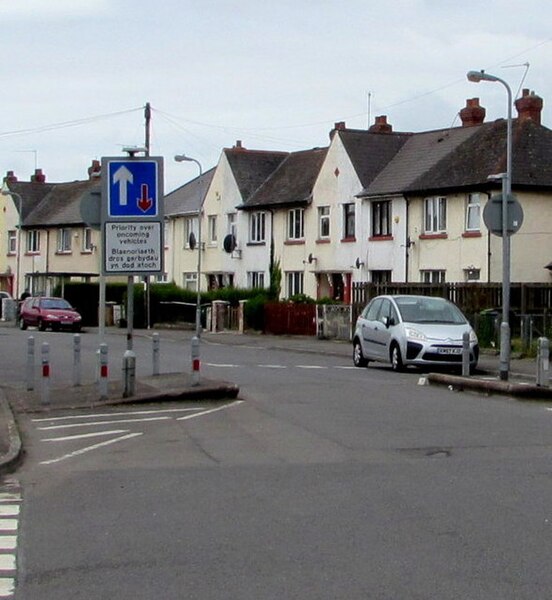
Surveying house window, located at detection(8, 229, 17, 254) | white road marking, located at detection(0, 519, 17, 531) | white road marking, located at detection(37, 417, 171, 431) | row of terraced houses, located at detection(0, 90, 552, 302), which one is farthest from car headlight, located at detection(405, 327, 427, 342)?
house window, located at detection(8, 229, 17, 254)

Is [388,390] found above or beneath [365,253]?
beneath

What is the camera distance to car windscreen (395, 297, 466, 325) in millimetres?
26344

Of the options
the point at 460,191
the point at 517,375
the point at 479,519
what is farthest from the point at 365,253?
the point at 479,519

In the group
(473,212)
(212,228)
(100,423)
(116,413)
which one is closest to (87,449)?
(100,423)

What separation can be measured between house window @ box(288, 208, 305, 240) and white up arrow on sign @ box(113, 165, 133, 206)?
3473 centimetres

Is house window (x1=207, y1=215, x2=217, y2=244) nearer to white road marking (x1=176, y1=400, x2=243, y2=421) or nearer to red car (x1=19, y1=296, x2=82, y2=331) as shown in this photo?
red car (x1=19, y1=296, x2=82, y2=331)

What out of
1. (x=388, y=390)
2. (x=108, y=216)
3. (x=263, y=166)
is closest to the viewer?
(x=108, y=216)

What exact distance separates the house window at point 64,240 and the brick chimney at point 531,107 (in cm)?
3679

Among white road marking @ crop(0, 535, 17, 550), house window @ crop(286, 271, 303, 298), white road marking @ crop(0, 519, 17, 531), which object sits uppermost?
house window @ crop(286, 271, 303, 298)

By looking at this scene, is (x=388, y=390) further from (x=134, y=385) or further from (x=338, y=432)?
(x=338, y=432)

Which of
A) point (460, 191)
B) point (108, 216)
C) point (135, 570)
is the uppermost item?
point (460, 191)

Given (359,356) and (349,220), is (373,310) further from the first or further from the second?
(349,220)

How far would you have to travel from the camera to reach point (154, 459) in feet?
42.2

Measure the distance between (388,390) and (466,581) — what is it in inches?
517
